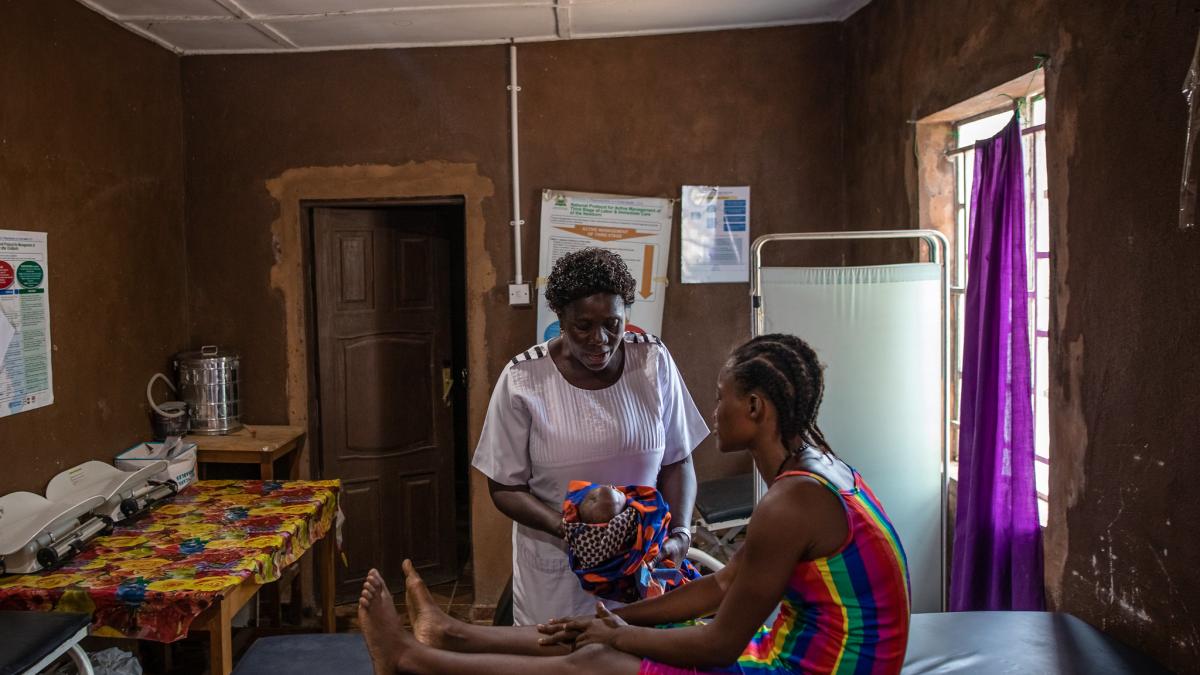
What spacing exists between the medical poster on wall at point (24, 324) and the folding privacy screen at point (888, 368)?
A: 248 centimetres

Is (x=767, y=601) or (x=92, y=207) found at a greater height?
(x=92, y=207)

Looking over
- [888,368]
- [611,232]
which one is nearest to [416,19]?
[611,232]

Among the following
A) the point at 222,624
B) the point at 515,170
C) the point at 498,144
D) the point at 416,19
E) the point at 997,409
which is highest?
the point at 416,19

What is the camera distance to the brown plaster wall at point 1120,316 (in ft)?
5.80

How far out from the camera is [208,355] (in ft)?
12.5

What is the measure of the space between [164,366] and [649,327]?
2206mm

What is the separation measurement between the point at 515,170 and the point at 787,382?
8.27 feet

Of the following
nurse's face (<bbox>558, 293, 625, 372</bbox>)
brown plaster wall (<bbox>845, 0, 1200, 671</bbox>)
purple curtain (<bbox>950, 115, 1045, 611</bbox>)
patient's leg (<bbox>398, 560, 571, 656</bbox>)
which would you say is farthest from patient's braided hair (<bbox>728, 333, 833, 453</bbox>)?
purple curtain (<bbox>950, 115, 1045, 611</bbox>)

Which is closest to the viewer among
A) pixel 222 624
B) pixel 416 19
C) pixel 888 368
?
pixel 222 624

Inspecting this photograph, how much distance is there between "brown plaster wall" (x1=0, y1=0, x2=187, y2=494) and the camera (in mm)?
2873

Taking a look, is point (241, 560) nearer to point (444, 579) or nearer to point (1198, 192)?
point (444, 579)

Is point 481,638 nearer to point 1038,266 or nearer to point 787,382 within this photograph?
point 787,382

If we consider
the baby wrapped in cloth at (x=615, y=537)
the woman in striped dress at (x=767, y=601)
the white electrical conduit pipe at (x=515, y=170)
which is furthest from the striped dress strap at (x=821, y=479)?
the white electrical conduit pipe at (x=515, y=170)

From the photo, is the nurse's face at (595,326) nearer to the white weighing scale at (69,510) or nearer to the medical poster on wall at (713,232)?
the white weighing scale at (69,510)
